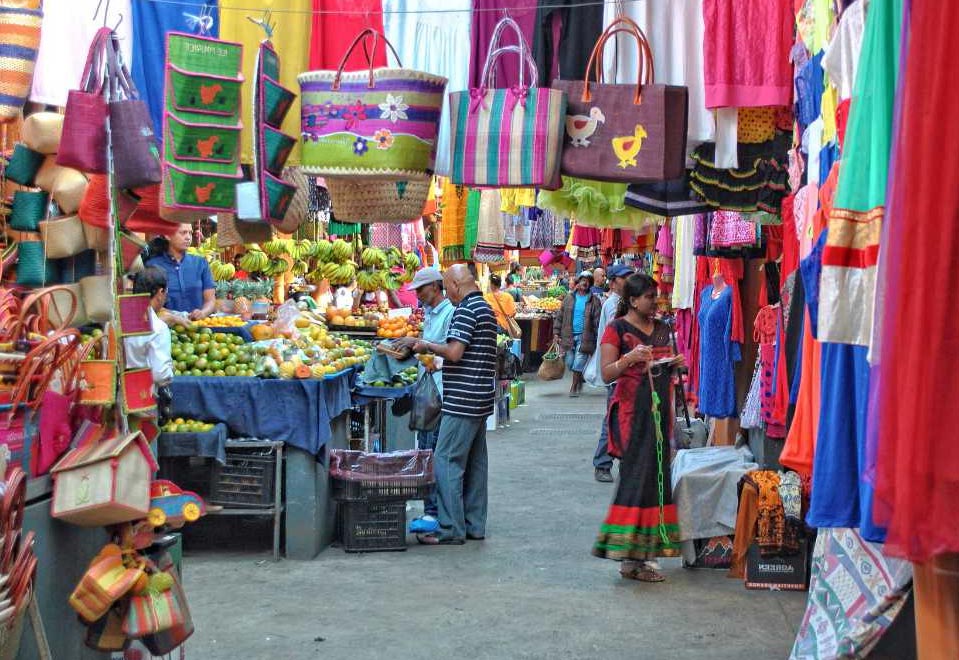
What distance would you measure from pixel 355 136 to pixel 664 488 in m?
3.19

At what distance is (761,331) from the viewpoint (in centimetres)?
785

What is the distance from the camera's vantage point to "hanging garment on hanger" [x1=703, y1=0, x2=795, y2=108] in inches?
203

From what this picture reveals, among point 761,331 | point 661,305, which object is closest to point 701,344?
point 761,331

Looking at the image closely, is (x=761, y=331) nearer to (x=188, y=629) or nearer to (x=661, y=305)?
(x=188, y=629)

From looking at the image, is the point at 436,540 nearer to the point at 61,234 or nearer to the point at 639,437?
the point at 639,437

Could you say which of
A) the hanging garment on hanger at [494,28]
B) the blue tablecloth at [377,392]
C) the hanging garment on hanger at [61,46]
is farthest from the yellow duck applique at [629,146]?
the blue tablecloth at [377,392]

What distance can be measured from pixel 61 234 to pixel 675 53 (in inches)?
116

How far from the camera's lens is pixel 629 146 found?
5016 mm

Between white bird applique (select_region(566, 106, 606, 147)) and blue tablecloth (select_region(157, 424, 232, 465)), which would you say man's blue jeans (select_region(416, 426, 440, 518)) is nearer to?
blue tablecloth (select_region(157, 424, 232, 465))

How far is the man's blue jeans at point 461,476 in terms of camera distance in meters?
7.99

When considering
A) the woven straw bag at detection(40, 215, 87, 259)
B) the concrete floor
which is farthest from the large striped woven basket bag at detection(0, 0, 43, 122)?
the concrete floor

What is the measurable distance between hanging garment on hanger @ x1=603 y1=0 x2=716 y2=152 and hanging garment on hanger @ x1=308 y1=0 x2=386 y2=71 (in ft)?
3.78

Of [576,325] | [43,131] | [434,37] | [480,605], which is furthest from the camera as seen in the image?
[576,325]

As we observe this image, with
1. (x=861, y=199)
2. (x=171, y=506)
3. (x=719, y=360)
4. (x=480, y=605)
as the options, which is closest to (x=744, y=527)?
(x=480, y=605)
